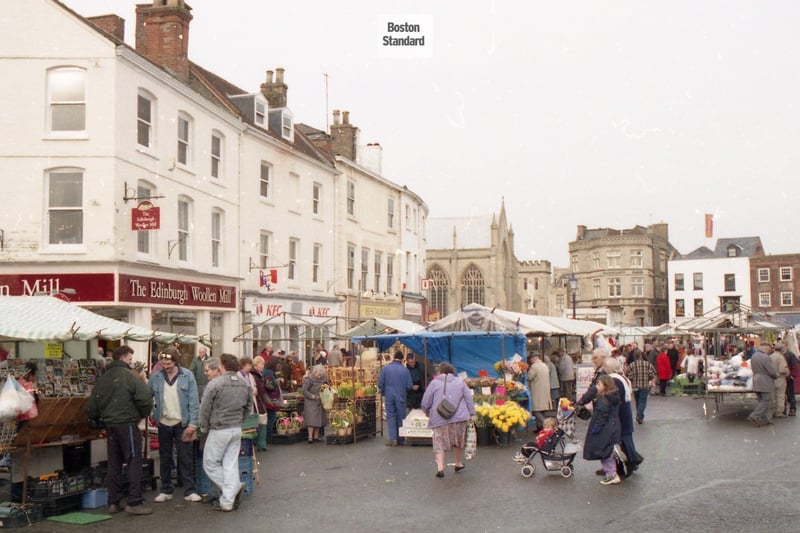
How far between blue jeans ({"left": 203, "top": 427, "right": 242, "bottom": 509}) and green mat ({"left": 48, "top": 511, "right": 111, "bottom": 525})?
128 centimetres

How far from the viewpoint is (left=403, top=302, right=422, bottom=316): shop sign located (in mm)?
46719

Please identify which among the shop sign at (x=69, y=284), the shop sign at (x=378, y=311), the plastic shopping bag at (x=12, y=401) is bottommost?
the plastic shopping bag at (x=12, y=401)

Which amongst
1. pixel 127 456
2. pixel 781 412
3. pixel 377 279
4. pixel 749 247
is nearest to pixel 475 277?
pixel 749 247

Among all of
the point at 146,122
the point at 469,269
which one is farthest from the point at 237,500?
the point at 469,269

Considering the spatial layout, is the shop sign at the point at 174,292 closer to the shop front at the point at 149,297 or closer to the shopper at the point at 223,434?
the shop front at the point at 149,297

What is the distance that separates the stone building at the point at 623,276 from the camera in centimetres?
9250

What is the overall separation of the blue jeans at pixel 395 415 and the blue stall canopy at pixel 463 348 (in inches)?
128

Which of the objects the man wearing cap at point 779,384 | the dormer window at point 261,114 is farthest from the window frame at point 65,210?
the man wearing cap at point 779,384

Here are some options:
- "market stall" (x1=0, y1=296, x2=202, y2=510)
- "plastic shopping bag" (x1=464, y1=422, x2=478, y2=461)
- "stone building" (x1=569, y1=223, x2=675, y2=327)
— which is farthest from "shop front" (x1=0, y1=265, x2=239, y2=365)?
"stone building" (x1=569, y1=223, x2=675, y2=327)

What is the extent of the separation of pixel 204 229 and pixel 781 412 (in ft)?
56.7

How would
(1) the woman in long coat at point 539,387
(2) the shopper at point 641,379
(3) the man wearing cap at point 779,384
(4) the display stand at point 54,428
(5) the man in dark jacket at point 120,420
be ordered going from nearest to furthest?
(4) the display stand at point 54,428 → (5) the man in dark jacket at point 120,420 → (1) the woman in long coat at point 539,387 → (2) the shopper at point 641,379 → (3) the man wearing cap at point 779,384

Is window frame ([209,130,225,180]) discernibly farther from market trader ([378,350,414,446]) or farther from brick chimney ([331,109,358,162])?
market trader ([378,350,414,446])

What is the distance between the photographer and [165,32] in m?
28.3

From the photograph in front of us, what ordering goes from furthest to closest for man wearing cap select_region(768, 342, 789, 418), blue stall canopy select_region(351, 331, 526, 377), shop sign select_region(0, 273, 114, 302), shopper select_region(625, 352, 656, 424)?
shop sign select_region(0, 273, 114, 302), man wearing cap select_region(768, 342, 789, 418), blue stall canopy select_region(351, 331, 526, 377), shopper select_region(625, 352, 656, 424)
